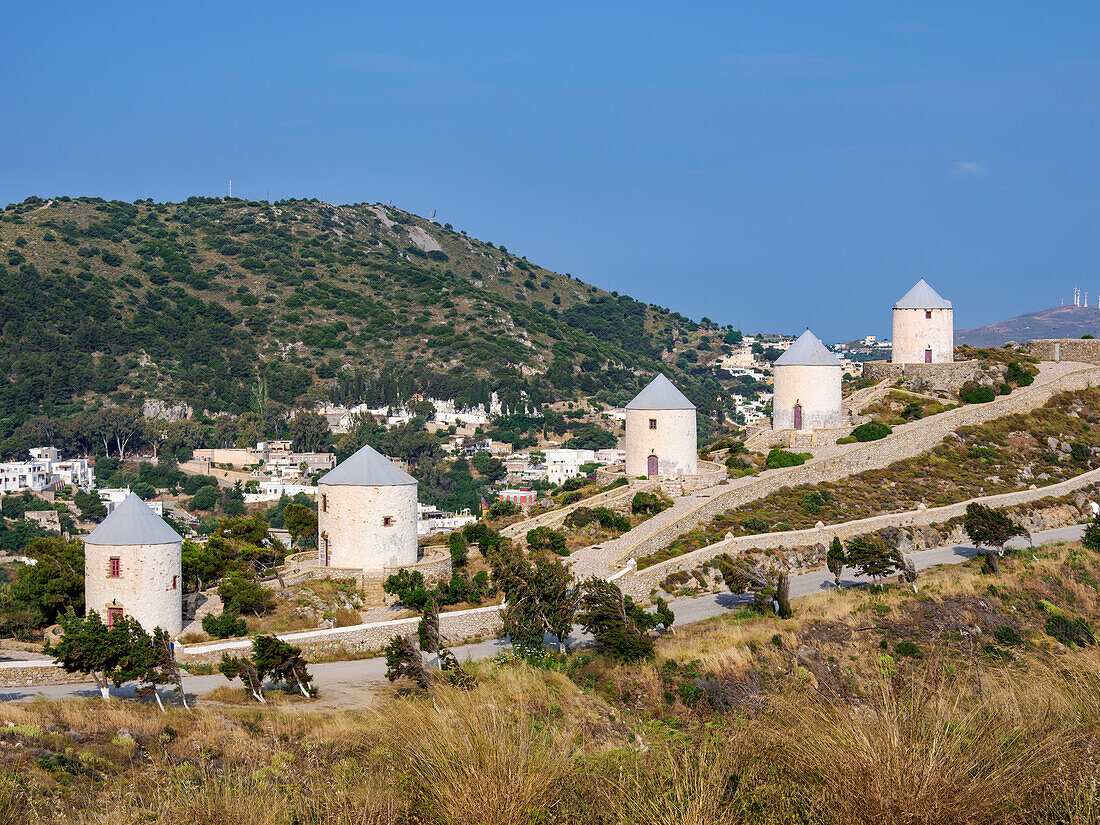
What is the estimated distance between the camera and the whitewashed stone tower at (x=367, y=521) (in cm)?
2717

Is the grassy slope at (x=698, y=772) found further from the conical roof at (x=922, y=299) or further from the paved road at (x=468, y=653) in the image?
the conical roof at (x=922, y=299)

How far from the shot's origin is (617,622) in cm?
1973

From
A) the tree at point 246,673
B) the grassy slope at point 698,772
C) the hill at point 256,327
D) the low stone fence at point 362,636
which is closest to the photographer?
the grassy slope at point 698,772

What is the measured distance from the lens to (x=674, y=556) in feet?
89.3

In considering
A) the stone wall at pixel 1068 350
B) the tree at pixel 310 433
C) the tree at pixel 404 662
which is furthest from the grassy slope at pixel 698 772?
the tree at pixel 310 433

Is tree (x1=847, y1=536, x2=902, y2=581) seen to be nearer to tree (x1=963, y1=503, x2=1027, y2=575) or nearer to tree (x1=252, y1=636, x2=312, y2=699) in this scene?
tree (x1=963, y1=503, x2=1027, y2=575)

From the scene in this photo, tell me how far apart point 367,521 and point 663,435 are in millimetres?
11564

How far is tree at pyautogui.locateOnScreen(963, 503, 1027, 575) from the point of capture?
26047 millimetres

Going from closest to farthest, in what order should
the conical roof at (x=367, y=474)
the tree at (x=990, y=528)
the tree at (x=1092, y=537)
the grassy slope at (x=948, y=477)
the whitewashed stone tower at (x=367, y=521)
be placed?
the tree at (x=1092, y=537) → the tree at (x=990, y=528) → the whitewashed stone tower at (x=367, y=521) → the conical roof at (x=367, y=474) → the grassy slope at (x=948, y=477)

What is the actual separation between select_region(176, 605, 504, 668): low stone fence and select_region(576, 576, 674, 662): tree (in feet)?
10.3

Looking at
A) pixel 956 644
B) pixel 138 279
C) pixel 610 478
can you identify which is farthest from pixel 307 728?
pixel 138 279

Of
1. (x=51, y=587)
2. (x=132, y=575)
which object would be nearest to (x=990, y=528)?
(x=132, y=575)

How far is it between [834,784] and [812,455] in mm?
30330

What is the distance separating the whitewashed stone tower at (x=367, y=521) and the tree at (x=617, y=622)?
744 centimetres
